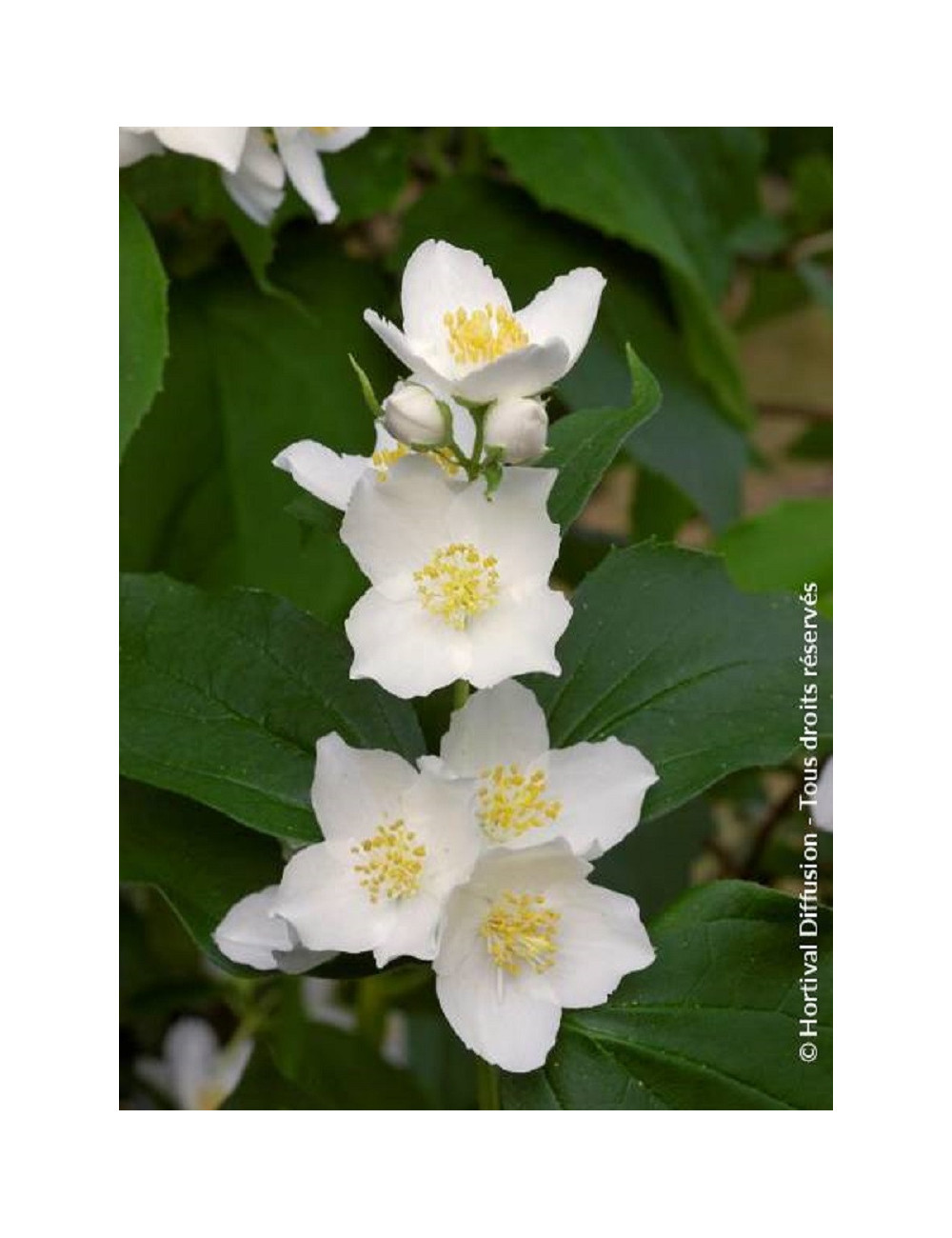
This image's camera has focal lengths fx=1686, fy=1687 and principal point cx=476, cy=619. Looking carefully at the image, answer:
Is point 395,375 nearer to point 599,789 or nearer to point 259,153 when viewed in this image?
point 259,153

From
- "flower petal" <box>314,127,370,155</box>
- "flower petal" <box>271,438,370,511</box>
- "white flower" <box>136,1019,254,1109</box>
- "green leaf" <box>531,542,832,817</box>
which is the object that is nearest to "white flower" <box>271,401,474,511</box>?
"flower petal" <box>271,438,370,511</box>

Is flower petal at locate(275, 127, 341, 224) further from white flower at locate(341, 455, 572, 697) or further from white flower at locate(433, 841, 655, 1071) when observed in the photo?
white flower at locate(433, 841, 655, 1071)

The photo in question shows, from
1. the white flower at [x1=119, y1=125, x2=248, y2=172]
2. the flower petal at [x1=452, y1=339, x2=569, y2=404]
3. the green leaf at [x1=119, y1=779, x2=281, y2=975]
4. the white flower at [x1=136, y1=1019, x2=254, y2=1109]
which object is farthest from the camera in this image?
the white flower at [x1=136, y1=1019, x2=254, y2=1109]

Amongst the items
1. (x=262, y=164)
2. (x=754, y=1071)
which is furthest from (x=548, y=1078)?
(x=262, y=164)

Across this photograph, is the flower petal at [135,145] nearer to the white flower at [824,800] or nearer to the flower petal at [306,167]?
the flower petal at [306,167]

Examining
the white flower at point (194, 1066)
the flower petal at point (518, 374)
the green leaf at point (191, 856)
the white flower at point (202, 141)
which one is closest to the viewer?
the flower petal at point (518, 374)

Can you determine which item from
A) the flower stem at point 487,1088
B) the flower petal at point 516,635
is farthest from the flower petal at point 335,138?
the flower stem at point 487,1088

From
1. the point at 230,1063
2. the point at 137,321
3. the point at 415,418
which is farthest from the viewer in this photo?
the point at 230,1063

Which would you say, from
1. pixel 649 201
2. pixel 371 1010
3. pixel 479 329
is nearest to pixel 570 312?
pixel 479 329
